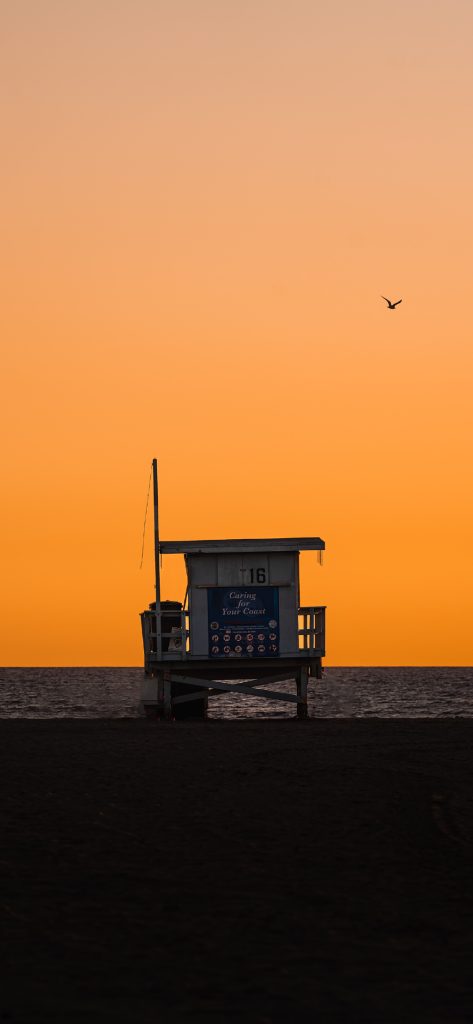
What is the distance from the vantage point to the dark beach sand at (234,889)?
25.0 ft

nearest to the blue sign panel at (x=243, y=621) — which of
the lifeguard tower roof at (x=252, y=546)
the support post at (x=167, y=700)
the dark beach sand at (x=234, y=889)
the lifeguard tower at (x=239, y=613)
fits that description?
the lifeguard tower at (x=239, y=613)

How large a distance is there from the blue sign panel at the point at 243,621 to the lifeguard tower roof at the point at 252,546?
3.76 ft

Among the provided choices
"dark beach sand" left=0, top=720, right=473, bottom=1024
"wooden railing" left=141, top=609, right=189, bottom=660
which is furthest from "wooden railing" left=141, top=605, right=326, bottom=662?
"dark beach sand" left=0, top=720, right=473, bottom=1024

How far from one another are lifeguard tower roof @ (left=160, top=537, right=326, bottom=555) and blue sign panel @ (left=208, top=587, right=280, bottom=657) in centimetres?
115

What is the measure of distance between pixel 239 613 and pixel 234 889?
23.6 metres

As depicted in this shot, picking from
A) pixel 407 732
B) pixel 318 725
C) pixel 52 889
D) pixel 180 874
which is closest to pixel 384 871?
pixel 180 874

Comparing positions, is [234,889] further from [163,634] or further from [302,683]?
[302,683]

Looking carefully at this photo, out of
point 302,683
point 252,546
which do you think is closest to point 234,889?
point 252,546

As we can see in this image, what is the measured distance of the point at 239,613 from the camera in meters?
34.2

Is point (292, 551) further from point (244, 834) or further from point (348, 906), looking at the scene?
point (348, 906)

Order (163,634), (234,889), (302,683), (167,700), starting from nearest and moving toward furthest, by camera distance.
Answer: (234,889)
(163,634)
(302,683)
(167,700)

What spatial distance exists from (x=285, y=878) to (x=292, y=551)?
22905 mm

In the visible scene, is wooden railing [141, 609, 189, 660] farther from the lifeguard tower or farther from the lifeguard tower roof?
the lifeguard tower roof

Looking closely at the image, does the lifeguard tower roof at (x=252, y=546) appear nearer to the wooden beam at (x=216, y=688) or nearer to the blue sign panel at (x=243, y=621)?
the blue sign panel at (x=243, y=621)
